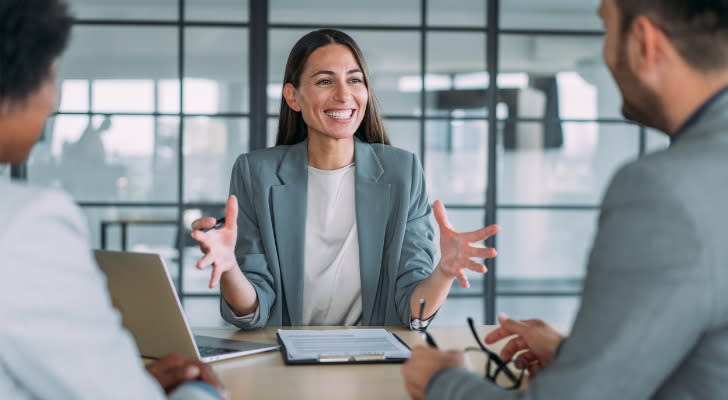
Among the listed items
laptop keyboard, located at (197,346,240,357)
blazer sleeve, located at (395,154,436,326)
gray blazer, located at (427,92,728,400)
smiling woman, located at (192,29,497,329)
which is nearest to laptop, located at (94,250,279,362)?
laptop keyboard, located at (197,346,240,357)

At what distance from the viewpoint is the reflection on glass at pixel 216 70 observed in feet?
15.2

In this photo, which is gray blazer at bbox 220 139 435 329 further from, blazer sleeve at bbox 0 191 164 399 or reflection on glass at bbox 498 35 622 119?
reflection on glass at bbox 498 35 622 119

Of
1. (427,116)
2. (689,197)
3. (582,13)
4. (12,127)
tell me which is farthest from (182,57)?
(689,197)

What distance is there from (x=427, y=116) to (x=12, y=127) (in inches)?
157

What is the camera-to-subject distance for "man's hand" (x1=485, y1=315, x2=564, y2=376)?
1.39m

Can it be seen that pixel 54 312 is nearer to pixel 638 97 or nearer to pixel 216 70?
pixel 638 97

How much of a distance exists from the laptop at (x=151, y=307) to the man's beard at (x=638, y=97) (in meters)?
0.84

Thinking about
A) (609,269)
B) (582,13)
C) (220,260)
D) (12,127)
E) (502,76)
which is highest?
(582,13)

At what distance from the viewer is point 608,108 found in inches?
197

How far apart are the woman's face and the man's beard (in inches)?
51.8

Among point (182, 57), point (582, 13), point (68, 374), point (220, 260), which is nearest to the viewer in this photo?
point (68, 374)

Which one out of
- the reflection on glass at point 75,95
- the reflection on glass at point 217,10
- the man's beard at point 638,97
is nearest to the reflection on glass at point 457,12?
the reflection on glass at point 217,10

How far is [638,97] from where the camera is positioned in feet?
3.44

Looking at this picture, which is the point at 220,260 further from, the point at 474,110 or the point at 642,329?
the point at 474,110
